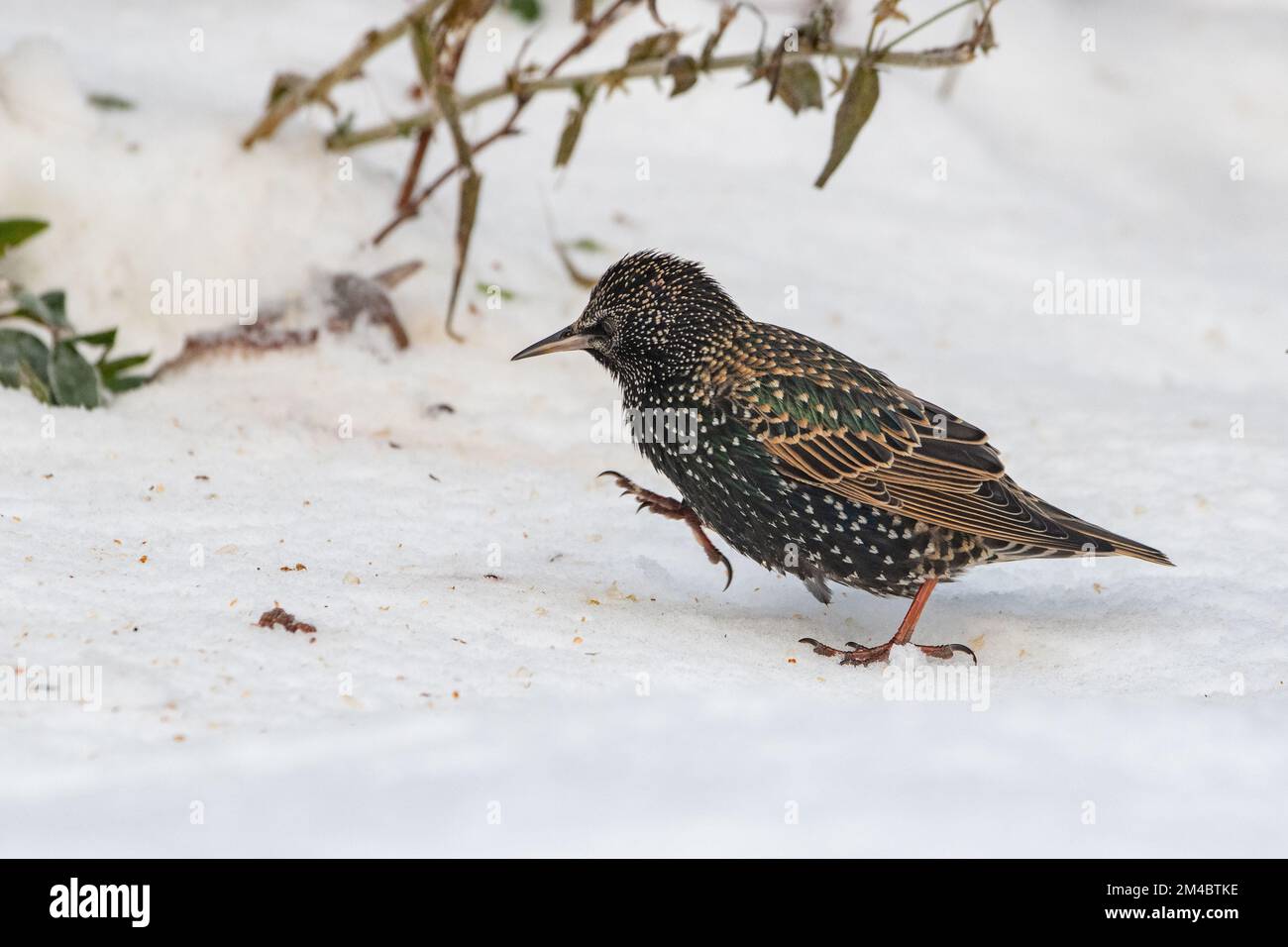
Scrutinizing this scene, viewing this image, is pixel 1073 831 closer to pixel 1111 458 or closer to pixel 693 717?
pixel 693 717

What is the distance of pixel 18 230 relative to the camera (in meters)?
5.23

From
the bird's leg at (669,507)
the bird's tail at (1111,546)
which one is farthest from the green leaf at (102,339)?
the bird's tail at (1111,546)

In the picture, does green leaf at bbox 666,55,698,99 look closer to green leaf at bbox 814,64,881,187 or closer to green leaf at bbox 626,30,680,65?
green leaf at bbox 626,30,680,65

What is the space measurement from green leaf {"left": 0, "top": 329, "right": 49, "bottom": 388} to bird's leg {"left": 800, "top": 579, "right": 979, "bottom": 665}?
2.51m

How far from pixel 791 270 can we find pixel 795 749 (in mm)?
4019

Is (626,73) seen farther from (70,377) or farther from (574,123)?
(70,377)

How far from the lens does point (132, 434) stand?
487 centimetres

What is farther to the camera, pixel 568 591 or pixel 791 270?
pixel 791 270

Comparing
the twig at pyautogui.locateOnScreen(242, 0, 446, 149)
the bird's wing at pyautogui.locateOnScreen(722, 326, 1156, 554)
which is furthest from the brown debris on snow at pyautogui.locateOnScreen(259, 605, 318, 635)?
the twig at pyautogui.locateOnScreen(242, 0, 446, 149)

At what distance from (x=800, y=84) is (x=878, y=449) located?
4.83ft

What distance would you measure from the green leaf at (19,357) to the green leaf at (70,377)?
3 cm

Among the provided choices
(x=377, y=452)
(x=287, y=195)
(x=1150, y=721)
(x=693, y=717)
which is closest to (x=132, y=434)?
(x=377, y=452)

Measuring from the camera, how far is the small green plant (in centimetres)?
493

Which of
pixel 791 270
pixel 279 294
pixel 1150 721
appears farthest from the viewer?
pixel 791 270
